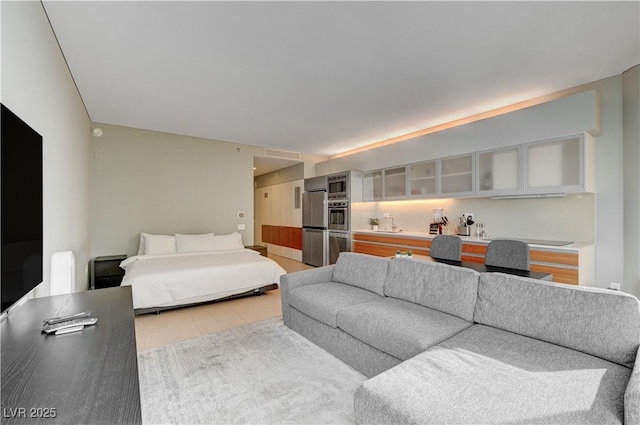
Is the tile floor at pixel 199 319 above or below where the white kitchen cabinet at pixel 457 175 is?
below

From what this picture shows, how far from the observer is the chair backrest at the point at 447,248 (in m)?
3.53

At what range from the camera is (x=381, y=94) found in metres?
3.71

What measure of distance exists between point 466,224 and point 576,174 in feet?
5.23

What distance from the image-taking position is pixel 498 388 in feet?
4.40

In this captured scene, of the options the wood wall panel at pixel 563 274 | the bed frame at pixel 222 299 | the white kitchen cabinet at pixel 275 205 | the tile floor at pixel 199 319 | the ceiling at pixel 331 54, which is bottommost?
the tile floor at pixel 199 319

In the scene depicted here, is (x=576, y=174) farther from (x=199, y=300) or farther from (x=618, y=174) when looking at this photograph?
(x=199, y=300)

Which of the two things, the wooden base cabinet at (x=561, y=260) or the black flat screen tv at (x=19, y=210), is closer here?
the black flat screen tv at (x=19, y=210)

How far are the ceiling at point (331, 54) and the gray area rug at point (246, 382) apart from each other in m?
2.77

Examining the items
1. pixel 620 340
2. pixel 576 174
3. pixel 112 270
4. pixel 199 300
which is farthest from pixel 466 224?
pixel 112 270

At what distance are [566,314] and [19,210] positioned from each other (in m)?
2.92

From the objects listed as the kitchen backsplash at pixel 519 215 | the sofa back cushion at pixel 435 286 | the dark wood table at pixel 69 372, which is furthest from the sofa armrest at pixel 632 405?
the kitchen backsplash at pixel 519 215

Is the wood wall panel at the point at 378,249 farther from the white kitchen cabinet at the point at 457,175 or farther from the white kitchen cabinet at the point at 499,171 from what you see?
the white kitchen cabinet at the point at 499,171

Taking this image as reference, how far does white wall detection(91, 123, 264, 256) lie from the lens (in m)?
4.86

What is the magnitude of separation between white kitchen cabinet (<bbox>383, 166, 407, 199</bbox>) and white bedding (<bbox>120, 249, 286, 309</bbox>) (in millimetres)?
2701
